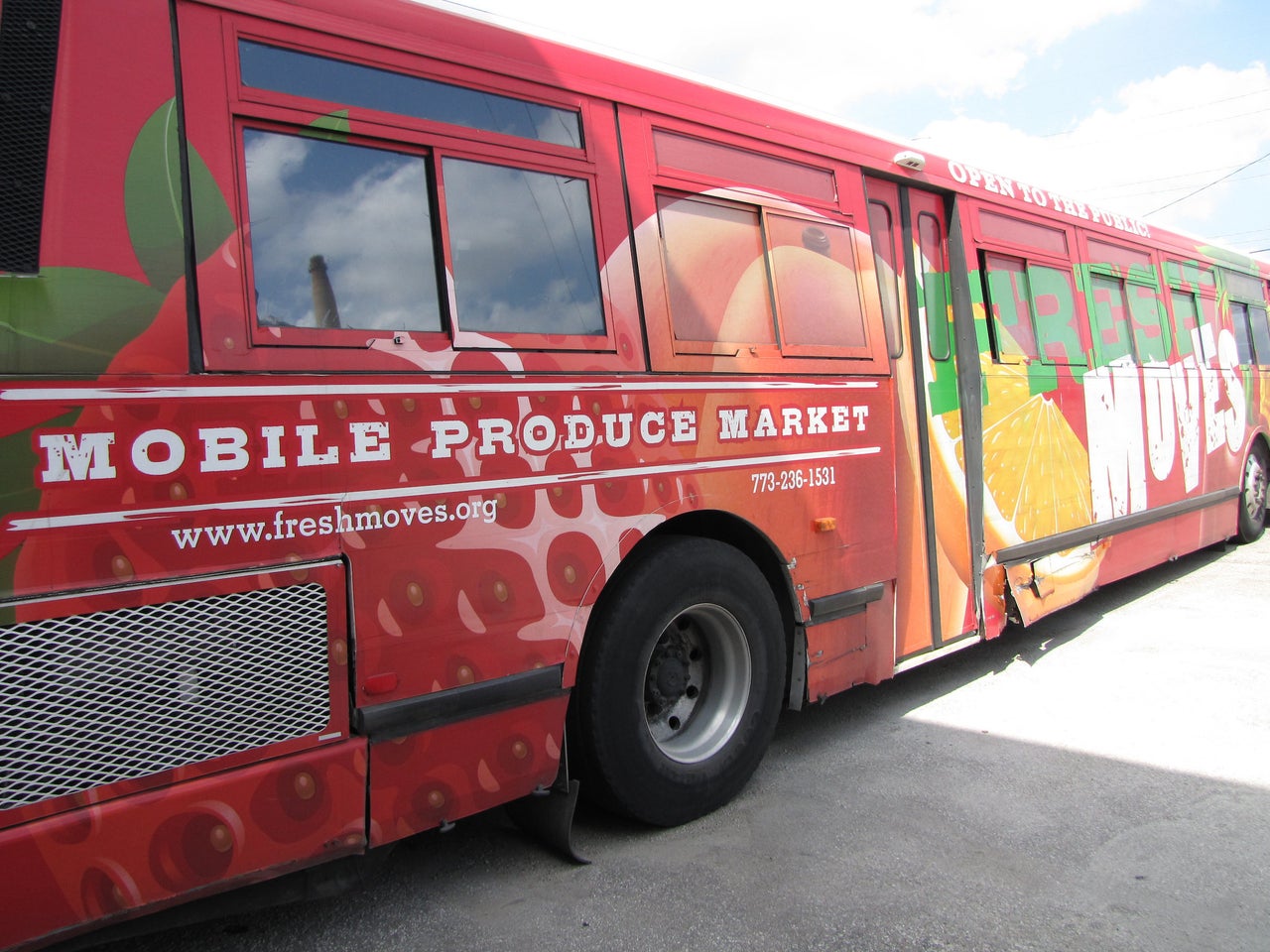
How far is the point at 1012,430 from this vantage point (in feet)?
18.3

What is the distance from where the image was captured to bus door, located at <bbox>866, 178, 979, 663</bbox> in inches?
189

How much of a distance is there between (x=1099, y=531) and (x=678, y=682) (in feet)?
13.5

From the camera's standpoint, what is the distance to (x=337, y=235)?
9.04 feet

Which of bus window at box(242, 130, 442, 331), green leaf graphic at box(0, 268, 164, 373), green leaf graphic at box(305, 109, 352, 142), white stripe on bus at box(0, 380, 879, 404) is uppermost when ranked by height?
green leaf graphic at box(305, 109, 352, 142)

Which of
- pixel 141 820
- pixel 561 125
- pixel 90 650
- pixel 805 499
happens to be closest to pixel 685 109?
pixel 561 125

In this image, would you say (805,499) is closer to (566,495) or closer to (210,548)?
(566,495)

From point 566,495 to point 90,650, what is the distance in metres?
1.46

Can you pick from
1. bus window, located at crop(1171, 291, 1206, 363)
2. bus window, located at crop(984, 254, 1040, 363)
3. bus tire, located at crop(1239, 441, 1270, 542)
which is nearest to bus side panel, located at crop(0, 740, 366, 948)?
bus window, located at crop(984, 254, 1040, 363)

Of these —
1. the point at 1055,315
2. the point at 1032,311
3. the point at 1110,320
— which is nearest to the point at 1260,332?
the point at 1110,320

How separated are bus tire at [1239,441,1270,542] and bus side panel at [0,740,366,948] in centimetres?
961

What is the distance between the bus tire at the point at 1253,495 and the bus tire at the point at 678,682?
306 inches

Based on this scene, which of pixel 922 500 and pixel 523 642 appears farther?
pixel 922 500

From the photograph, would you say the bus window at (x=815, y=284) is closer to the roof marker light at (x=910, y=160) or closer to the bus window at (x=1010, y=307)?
the roof marker light at (x=910, y=160)

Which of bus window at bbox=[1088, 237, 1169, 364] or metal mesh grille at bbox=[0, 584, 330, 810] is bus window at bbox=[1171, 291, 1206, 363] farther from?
metal mesh grille at bbox=[0, 584, 330, 810]
